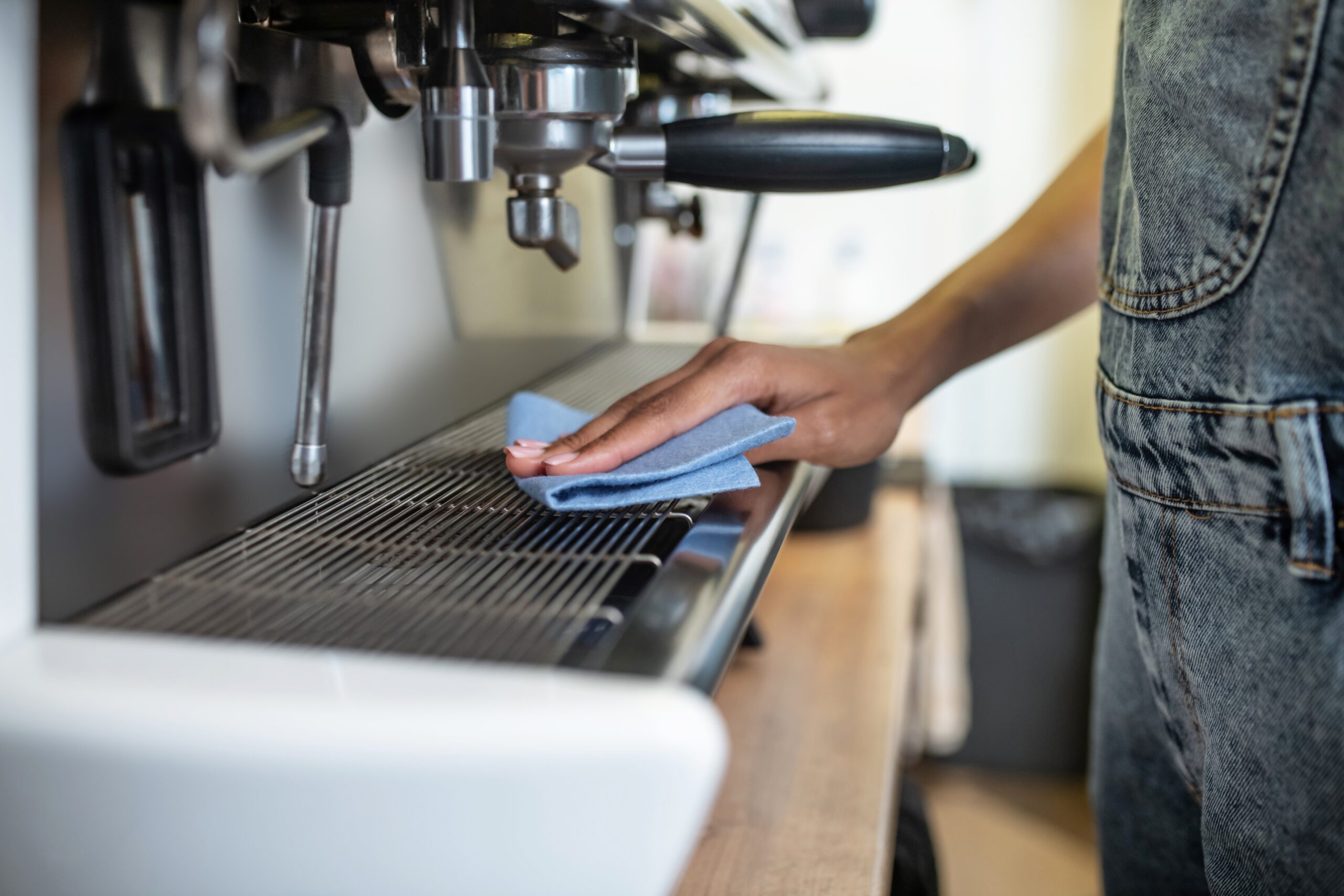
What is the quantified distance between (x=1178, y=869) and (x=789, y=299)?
1.24 metres

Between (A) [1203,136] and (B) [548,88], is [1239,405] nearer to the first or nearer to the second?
(A) [1203,136]

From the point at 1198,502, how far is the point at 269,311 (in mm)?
427

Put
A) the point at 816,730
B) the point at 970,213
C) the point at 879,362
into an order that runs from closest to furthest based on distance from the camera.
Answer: the point at 879,362 < the point at 816,730 < the point at 970,213

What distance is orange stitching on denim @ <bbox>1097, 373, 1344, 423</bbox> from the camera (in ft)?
1.31

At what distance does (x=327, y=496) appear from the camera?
55cm

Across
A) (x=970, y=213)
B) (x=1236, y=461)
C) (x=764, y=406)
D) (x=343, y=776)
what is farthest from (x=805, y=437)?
(x=970, y=213)

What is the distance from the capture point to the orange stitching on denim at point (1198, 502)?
43cm

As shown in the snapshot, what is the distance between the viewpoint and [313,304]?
0.48 meters

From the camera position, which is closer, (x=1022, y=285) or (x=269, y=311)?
(x=269, y=311)

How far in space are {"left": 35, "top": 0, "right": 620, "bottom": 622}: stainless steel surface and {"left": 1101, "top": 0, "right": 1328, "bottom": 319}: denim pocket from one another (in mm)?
391

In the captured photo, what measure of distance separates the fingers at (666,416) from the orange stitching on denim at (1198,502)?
19 cm

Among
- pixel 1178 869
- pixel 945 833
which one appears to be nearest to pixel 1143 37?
pixel 1178 869

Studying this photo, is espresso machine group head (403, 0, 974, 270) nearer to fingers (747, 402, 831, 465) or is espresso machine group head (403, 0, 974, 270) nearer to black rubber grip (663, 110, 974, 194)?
black rubber grip (663, 110, 974, 194)

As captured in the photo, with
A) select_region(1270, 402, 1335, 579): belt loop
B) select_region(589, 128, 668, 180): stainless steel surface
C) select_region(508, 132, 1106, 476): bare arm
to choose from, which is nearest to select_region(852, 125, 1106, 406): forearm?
select_region(508, 132, 1106, 476): bare arm
